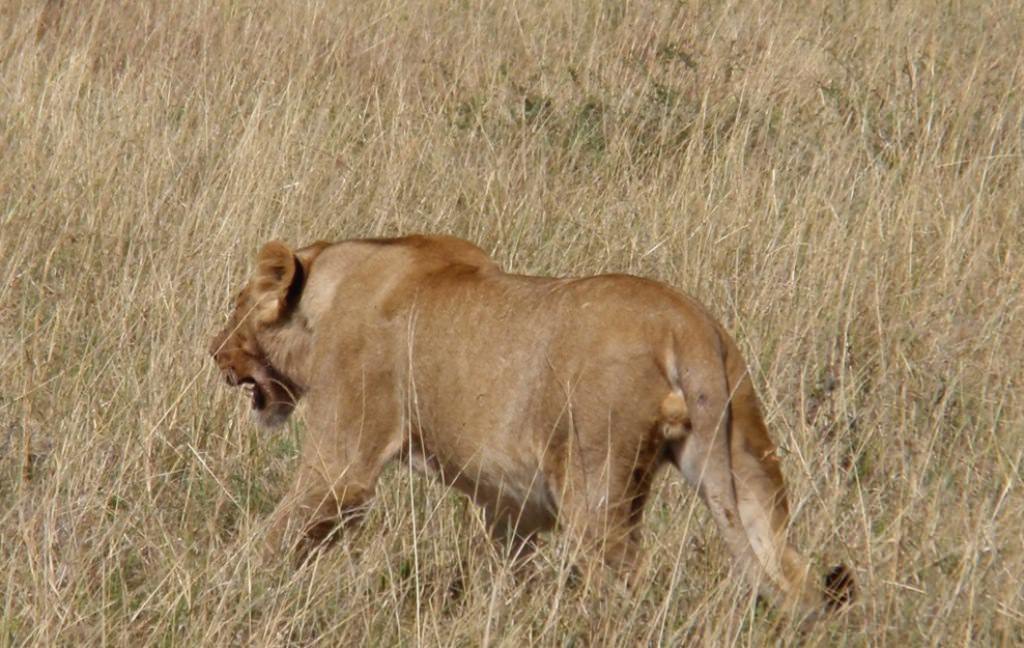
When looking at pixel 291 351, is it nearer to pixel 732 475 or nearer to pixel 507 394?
pixel 507 394

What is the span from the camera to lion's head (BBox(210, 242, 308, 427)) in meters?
3.95

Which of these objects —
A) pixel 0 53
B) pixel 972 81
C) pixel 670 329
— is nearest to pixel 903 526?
pixel 670 329

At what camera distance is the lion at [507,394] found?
10.00 ft

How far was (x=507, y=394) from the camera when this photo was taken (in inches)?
130

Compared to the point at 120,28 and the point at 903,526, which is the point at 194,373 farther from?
the point at 120,28

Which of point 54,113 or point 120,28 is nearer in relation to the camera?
point 54,113

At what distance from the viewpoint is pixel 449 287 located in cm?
360

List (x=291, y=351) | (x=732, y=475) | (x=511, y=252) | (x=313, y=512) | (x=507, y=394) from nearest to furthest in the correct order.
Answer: (x=732, y=475) → (x=507, y=394) → (x=313, y=512) → (x=291, y=351) → (x=511, y=252)

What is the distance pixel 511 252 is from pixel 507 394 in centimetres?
189

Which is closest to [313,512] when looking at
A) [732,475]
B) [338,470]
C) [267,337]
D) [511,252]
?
[338,470]

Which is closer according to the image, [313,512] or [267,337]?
[313,512]

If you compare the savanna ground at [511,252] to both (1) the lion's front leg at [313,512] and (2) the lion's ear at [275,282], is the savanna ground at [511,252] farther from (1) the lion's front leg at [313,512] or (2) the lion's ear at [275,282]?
(2) the lion's ear at [275,282]

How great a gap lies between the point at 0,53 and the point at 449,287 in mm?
3642

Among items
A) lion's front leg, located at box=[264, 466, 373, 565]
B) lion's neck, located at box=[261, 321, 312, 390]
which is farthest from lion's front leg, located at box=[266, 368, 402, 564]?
lion's neck, located at box=[261, 321, 312, 390]
